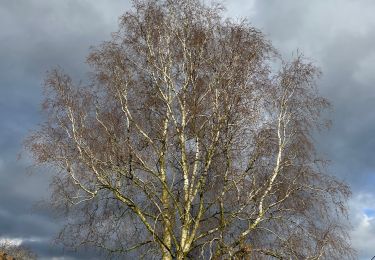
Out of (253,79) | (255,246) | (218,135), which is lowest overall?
(255,246)

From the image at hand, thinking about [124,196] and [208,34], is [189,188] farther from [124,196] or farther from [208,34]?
[208,34]

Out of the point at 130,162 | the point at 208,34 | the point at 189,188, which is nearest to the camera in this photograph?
the point at 130,162

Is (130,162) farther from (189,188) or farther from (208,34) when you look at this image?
(208,34)

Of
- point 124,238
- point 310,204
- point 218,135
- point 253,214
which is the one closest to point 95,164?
point 124,238

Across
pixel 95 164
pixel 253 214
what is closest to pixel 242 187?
pixel 253 214

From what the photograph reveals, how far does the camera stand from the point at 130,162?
52.4ft

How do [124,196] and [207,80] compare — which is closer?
[124,196]

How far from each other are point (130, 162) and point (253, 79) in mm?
4921

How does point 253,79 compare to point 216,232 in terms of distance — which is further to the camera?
point 253,79

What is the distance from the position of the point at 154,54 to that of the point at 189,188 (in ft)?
16.3

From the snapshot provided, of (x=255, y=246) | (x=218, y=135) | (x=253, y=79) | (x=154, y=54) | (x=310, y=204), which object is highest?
(x=154, y=54)

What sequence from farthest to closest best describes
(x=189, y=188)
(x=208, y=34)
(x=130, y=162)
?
(x=208, y=34), (x=189, y=188), (x=130, y=162)

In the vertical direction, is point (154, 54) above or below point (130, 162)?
above

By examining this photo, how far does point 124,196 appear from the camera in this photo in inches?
659
